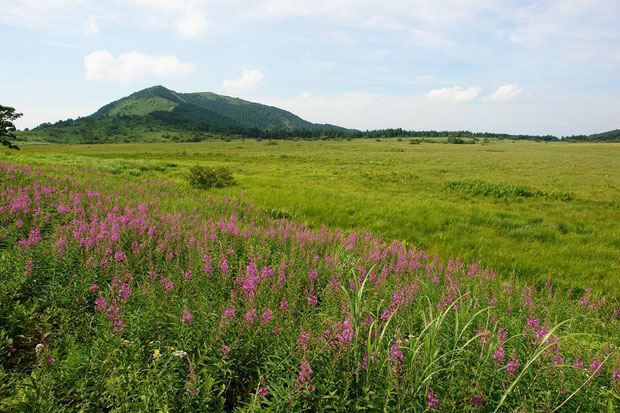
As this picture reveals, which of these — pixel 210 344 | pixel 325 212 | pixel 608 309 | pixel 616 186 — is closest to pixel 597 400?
pixel 210 344

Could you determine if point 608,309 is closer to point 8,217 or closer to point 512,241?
point 512,241

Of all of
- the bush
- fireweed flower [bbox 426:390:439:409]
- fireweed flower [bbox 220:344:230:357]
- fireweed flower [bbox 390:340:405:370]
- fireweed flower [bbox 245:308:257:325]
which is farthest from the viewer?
the bush

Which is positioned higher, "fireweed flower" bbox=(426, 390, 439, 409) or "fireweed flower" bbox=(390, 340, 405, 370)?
"fireweed flower" bbox=(390, 340, 405, 370)

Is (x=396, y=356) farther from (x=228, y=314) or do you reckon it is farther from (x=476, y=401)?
(x=228, y=314)

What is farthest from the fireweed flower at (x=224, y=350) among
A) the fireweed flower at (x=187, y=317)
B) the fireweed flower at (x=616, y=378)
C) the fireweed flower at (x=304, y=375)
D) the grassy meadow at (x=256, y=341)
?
the fireweed flower at (x=616, y=378)

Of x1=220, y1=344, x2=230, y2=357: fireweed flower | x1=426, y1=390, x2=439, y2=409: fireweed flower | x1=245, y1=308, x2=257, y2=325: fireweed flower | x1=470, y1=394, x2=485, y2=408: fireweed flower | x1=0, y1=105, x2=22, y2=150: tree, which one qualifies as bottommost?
x1=470, y1=394, x2=485, y2=408: fireweed flower

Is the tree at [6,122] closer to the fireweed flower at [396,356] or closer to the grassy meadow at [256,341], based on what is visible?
the grassy meadow at [256,341]

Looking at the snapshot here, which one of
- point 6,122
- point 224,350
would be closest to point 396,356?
point 224,350

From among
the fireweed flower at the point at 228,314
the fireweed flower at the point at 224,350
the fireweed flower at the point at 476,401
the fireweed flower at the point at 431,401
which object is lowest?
the fireweed flower at the point at 476,401

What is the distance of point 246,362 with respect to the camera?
3037 mm

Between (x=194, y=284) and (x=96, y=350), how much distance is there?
1.46m

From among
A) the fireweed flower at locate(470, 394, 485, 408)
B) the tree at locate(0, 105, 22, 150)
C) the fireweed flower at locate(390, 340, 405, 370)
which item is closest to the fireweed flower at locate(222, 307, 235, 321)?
the fireweed flower at locate(390, 340, 405, 370)

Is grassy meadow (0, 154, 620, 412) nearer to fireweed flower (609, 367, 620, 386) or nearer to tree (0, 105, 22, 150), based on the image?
fireweed flower (609, 367, 620, 386)

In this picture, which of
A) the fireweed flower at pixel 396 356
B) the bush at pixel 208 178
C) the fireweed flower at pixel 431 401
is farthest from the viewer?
the bush at pixel 208 178
